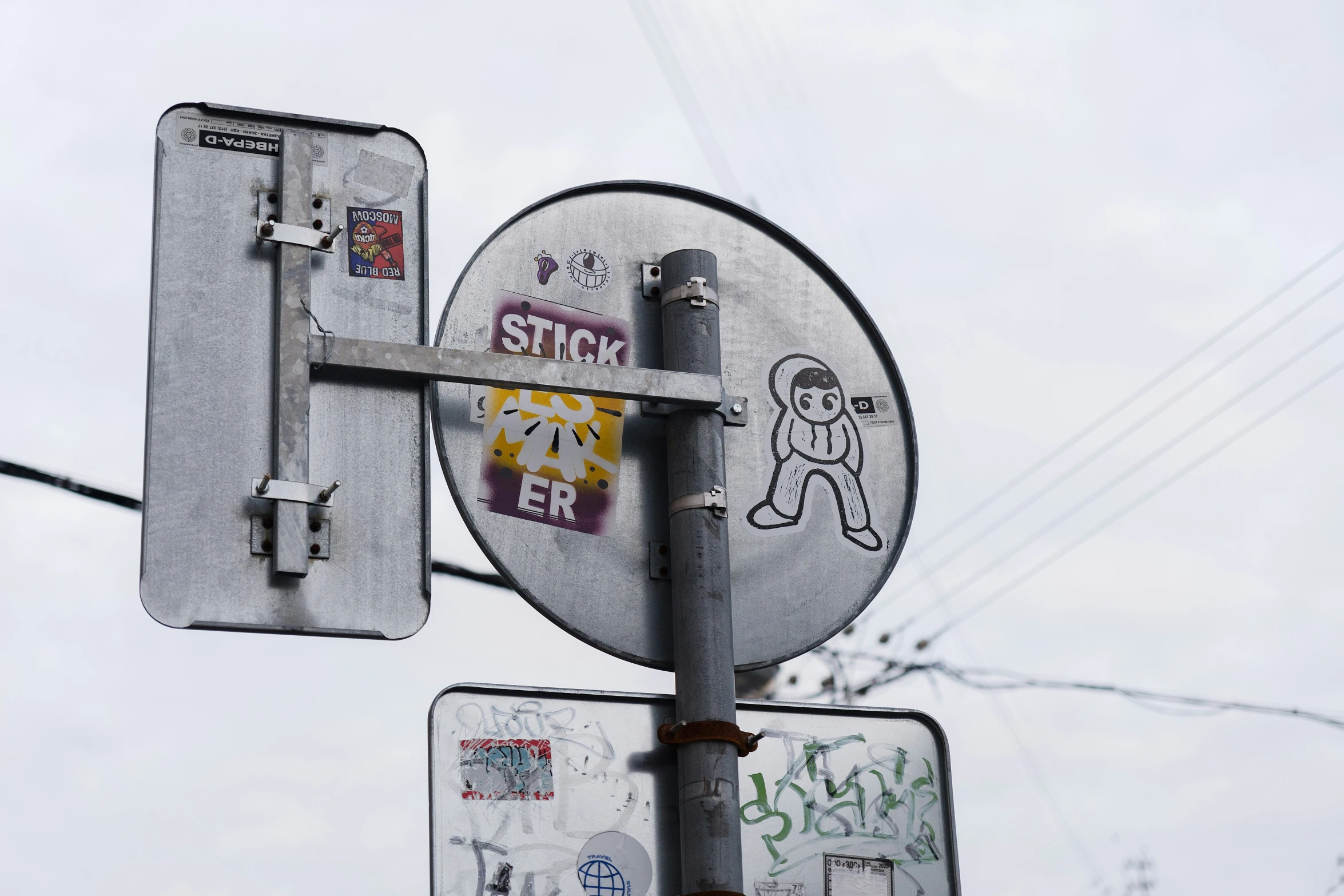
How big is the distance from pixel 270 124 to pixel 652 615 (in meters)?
0.94

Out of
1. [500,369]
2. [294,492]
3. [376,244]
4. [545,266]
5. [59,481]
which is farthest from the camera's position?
[59,481]

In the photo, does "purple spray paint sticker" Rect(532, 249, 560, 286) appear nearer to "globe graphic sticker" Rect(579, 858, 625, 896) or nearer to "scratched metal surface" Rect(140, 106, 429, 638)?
"scratched metal surface" Rect(140, 106, 429, 638)

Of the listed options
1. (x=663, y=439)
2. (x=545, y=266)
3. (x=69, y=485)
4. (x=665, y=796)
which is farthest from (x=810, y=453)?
(x=69, y=485)

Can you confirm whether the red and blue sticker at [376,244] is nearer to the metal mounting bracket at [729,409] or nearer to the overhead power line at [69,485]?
the metal mounting bracket at [729,409]

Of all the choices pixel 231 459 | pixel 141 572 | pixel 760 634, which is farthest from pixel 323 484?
pixel 760 634

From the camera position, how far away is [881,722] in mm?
2338

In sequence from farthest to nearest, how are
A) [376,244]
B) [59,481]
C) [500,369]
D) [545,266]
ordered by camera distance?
[59,481] → [545,266] → [376,244] → [500,369]

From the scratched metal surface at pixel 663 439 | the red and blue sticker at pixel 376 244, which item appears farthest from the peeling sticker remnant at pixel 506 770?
the red and blue sticker at pixel 376 244

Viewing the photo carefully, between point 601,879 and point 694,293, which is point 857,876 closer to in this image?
point 601,879

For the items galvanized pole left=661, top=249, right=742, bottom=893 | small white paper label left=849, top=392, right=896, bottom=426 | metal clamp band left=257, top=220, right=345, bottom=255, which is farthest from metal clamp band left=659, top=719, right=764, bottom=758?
metal clamp band left=257, top=220, right=345, bottom=255

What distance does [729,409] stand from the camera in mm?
2420

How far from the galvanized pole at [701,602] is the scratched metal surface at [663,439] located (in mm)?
63

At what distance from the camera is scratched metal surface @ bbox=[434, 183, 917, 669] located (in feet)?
7.33

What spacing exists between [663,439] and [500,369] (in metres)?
0.36
